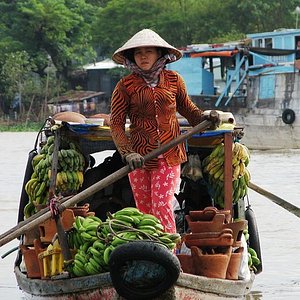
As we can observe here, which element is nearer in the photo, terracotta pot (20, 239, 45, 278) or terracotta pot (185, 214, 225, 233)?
terracotta pot (185, 214, 225, 233)

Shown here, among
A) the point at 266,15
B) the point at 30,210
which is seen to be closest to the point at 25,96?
the point at 266,15

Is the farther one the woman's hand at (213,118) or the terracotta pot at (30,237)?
the terracotta pot at (30,237)

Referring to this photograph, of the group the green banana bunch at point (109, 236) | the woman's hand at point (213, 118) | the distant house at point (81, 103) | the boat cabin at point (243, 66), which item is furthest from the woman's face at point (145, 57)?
the distant house at point (81, 103)

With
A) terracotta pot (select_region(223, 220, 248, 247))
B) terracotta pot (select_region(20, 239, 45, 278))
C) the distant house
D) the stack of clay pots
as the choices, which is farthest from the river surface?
the distant house

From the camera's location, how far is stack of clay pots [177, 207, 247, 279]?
14.2 feet

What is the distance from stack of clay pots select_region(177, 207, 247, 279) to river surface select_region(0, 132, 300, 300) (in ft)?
5.68

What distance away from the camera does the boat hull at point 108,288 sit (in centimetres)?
404

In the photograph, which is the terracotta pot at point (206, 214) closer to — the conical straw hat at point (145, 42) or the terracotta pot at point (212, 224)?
the terracotta pot at point (212, 224)

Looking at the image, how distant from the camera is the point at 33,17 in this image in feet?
105

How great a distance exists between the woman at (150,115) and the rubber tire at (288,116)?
19.8 meters

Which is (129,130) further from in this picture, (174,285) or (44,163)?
(174,285)

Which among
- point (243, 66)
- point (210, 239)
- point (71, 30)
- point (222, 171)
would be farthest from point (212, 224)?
point (71, 30)

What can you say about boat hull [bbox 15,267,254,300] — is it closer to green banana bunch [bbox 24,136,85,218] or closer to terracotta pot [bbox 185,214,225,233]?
terracotta pot [bbox 185,214,225,233]

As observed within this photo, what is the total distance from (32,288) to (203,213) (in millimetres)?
881
